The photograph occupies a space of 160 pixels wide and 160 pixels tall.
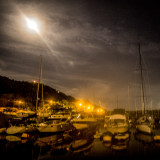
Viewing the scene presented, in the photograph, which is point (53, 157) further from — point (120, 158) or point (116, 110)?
point (116, 110)

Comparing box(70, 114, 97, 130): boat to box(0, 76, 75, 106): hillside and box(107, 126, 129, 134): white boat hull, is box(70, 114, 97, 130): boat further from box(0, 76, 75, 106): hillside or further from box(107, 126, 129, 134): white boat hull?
box(0, 76, 75, 106): hillside

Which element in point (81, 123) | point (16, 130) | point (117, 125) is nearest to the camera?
point (117, 125)

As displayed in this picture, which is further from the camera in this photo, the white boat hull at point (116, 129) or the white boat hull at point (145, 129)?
the white boat hull at point (145, 129)

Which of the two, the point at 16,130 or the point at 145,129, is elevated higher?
the point at 145,129

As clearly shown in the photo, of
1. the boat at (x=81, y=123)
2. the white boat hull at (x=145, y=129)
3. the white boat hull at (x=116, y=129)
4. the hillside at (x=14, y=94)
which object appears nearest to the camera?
the white boat hull at (x=116, y=129)

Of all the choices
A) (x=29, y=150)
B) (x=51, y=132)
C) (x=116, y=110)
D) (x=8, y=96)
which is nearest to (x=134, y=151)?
(x=29, y=150)

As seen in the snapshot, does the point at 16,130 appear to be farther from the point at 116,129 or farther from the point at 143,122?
the point at 143,122

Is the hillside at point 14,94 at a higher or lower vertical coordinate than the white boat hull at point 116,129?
higher

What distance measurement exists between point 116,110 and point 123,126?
10533 mm

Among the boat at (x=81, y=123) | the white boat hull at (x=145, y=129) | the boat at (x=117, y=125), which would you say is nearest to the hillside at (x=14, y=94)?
the boat at (x=81, y=123)

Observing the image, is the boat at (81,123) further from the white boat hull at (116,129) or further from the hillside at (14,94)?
the hillside at (14,94)

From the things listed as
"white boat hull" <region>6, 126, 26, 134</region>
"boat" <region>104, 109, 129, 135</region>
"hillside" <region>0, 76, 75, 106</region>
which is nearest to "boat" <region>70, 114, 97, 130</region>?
"boat" <region>104, 109, 129, 135</region>

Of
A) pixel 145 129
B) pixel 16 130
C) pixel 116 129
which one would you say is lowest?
pixel 16 130

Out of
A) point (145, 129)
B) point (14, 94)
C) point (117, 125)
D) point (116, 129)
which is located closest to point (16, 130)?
point (116, 129)
